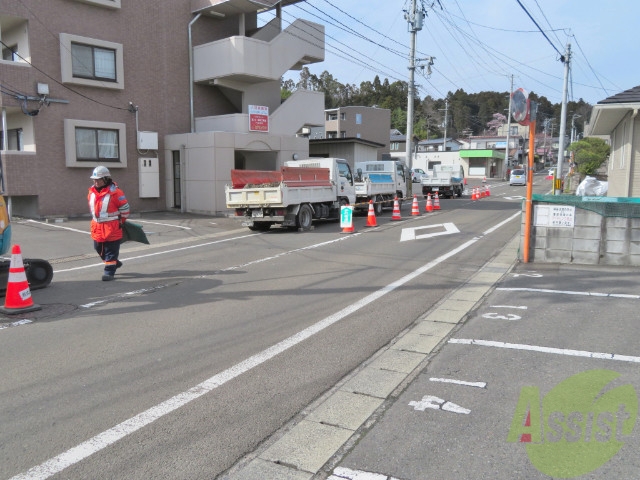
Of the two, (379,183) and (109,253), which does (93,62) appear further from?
(109,253)

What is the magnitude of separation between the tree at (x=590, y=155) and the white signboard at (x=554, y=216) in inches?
1538

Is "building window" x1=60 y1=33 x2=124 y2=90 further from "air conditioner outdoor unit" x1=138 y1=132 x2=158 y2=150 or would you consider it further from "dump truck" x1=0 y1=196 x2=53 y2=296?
"dump truck" x1=0 y1=196 x2=53 y2=296

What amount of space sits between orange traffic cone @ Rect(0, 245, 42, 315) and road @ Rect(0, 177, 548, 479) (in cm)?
22

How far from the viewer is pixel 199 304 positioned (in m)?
7.38

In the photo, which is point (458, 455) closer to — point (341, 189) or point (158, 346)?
point (158, 346)

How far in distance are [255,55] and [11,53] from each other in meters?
9.39

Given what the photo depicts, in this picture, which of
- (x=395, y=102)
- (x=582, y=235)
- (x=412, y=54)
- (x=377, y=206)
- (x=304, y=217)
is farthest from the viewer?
(x=395, y=102)

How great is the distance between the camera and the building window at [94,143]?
18812 mm

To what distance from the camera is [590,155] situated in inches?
1740

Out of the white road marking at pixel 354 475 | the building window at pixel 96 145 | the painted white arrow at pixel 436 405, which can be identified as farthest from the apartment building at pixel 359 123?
the white road marking at pixel 354 475

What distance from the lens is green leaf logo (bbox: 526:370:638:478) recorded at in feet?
10.8

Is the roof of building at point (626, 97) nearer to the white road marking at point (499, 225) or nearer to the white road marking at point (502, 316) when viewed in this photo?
the white road marking at point (499, 225)

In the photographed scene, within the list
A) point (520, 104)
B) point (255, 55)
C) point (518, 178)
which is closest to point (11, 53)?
point (255, 55)

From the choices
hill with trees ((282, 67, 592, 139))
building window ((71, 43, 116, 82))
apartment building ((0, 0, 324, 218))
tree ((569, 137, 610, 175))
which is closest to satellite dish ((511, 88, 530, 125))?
apartment building ((0, 0, 324, 218))
